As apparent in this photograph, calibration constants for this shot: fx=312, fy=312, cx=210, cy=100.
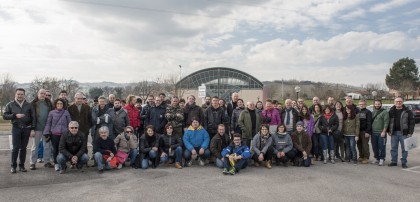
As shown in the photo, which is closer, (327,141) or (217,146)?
(217,146)

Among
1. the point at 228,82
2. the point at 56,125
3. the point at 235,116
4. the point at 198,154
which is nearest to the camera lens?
the point at 56,125

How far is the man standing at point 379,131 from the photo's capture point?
8.57 m

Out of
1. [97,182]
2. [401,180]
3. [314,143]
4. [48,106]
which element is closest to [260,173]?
[314,143]

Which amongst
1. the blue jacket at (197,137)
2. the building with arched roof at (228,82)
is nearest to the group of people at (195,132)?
the blue jacket at (197,137)

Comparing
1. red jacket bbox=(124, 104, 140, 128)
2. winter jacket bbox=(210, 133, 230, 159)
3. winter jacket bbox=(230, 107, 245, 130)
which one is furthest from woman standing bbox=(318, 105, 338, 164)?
red jacket bbox=(124, 104, 140, 128)

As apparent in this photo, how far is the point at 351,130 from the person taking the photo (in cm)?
885

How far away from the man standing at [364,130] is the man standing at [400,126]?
53 cm

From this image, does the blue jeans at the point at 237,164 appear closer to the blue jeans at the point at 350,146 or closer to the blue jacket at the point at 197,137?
the blue jacket at the point at 197,137

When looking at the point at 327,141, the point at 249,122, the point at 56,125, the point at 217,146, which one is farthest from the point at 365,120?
the point at 56,125

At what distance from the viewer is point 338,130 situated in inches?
349

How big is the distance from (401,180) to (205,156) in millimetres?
4620

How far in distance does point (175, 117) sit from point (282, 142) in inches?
120

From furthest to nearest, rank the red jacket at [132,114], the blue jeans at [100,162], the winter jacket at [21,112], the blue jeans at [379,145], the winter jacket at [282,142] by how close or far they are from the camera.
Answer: the red jacket at [132,114] → the blue jeans at [379,145] → the winter jacket at [282,142] → the blue jeans at [100,162] → the winter jacket at [21,112]

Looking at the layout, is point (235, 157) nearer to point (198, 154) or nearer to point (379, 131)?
point (198, 154)
